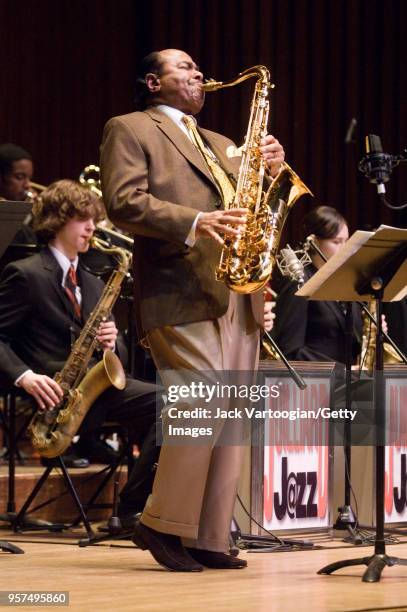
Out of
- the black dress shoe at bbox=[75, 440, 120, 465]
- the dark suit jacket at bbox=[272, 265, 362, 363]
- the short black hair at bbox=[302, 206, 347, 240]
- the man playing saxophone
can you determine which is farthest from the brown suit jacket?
the black dress shoe at bbox=[75, 440, 120, 465]

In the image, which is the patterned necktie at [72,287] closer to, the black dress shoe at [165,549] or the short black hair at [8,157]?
the black dress shoe at [165,549]

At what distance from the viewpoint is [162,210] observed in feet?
10.9

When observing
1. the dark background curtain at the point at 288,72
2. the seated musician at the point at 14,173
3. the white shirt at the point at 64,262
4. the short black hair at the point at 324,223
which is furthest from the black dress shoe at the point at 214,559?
the dark background curtain at the point at 288,72

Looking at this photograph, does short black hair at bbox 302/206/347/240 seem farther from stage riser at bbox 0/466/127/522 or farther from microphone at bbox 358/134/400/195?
stage riser at bbox 0/466/127/522

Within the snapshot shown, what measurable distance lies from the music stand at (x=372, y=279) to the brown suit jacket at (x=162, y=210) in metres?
0.30

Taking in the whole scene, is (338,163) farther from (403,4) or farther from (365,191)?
(403,4)

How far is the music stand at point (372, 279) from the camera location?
3.21 m

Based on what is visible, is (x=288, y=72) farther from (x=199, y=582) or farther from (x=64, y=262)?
(x=199, y=582)

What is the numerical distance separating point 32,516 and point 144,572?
1.43m

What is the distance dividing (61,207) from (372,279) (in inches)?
65.9

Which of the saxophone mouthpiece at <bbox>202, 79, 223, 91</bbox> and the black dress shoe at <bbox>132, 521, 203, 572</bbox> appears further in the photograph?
the saxophone mouthpiece at <bbox>202, 79, 223, 91</bbox>

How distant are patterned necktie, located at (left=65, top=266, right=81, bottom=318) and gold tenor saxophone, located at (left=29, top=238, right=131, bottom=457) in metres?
0.18

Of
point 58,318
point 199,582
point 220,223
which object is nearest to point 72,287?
point 58,318

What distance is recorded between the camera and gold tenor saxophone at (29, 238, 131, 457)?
4.32 m
